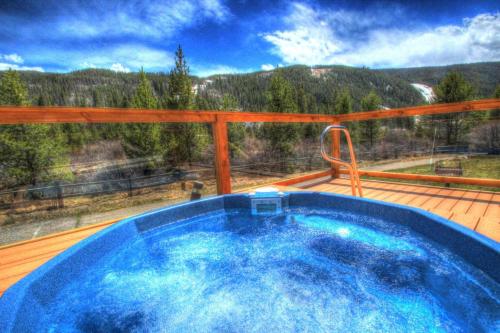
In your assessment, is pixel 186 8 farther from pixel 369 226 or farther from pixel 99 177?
pixel 369 226

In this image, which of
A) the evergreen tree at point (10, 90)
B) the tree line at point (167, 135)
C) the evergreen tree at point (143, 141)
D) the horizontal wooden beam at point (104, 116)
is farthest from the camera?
the evergreen tree at point (10, 90)

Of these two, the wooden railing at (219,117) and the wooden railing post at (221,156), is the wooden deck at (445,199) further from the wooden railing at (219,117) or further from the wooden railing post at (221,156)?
the wooden railing post at (221,156)

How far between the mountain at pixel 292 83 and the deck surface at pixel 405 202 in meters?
20.6

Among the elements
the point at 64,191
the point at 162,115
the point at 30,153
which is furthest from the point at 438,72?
the point at 64,191

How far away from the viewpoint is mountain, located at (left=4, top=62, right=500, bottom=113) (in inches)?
1122

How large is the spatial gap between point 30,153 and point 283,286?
4.97m

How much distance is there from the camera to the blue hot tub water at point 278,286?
4.14 ft

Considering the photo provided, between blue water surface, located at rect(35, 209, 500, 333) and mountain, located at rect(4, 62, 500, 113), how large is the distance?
838 inches

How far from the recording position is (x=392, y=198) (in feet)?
9.45

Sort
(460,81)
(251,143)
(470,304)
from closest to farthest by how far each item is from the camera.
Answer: (470,304)
(251,143)
(460,81)

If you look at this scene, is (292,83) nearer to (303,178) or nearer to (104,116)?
(303,178)

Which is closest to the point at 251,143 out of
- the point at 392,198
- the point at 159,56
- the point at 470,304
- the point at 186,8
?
the point at 392,198

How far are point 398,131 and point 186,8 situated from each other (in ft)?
69.1

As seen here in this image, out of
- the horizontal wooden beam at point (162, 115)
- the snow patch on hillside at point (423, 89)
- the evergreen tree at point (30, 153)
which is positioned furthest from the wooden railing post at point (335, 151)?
the snow patch on hillside at point (423, 89)
